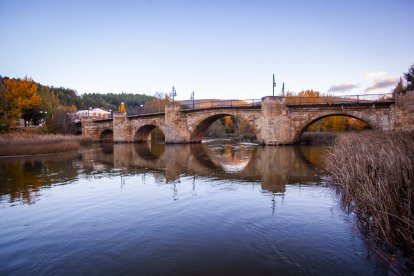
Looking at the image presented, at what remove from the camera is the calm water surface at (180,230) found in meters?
4.95

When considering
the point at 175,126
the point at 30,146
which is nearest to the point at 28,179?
the point at 30,146

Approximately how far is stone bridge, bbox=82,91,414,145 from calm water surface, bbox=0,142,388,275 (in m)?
19.0

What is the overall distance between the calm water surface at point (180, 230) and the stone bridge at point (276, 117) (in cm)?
1902

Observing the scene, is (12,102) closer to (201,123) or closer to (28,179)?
(201,123)

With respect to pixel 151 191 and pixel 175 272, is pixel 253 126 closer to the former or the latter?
pixel 151 191

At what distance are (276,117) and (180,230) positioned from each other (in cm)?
2684

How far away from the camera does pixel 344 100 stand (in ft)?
99.8

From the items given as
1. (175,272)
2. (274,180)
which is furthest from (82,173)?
(175,272)

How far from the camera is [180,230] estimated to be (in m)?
6.62

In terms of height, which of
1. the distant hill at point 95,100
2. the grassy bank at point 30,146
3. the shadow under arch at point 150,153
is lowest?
the shadow under arch at point 150,153

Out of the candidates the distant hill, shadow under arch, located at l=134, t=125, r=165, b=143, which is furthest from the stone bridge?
the distant hill

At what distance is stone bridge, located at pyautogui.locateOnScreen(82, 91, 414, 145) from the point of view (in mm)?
26406

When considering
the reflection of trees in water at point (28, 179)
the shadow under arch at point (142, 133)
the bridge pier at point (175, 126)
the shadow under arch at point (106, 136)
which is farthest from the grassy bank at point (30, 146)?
the shadow under arch at point (106, 136)

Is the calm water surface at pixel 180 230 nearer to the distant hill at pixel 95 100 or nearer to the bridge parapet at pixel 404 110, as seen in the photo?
the bridge parapet at pixel 404 110
